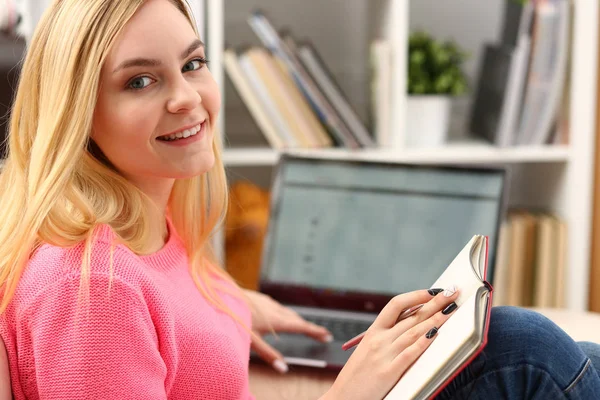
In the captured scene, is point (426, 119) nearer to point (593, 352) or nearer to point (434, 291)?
point (593, 352)

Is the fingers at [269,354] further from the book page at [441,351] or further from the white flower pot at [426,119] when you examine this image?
the white flower pot at [426,119]

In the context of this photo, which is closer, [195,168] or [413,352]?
[413,352]

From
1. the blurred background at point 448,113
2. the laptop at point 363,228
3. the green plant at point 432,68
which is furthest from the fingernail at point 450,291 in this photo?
the green plant at point 432,68

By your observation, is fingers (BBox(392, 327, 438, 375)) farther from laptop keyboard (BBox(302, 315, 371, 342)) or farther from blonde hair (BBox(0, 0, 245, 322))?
laptop keyboard (BBox(302, 315, 371, 342))

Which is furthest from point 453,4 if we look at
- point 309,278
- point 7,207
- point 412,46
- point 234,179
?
point 7,207

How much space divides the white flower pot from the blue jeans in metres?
1.02

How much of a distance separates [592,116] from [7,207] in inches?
55.4

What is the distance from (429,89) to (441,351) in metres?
1.23

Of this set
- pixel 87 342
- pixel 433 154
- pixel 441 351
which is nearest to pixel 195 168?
pixel 87 342

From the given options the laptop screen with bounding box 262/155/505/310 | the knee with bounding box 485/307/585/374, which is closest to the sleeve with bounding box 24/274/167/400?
the knee with bounding box 485/307/585/374

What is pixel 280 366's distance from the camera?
119cm

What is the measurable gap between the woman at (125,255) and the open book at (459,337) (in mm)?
26

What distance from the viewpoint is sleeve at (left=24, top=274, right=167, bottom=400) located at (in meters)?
0.77

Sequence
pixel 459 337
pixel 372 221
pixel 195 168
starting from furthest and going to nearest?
pixel 372 221 < pixel 195 168 < pixel 459 337
